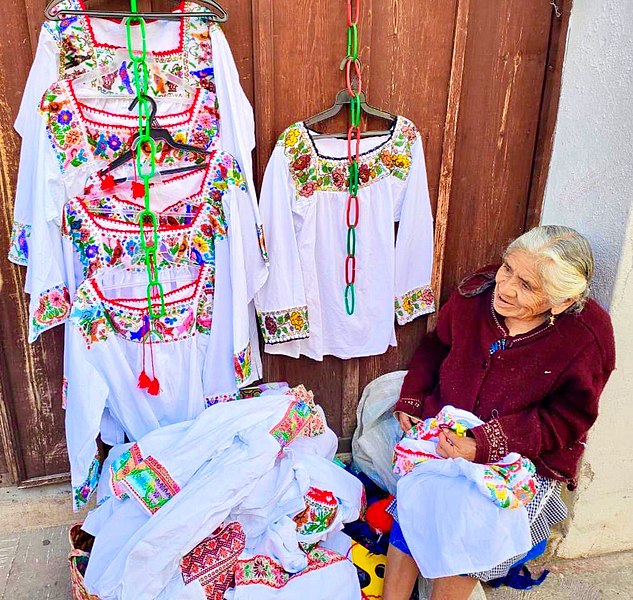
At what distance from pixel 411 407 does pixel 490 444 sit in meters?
0.33

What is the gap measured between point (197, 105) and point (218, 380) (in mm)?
899

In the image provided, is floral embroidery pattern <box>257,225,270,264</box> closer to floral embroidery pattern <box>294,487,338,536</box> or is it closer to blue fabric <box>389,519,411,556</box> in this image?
floral embroidery pattern <box>294,487,338,536</box>

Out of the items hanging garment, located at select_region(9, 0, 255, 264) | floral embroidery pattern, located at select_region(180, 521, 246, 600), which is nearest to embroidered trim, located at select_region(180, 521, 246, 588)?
floral embroidery pattern, located at select_region(180, 521, 246, 600)

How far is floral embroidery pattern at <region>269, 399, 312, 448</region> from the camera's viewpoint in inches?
77.3

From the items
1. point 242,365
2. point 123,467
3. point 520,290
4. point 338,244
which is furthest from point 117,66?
point 520,290

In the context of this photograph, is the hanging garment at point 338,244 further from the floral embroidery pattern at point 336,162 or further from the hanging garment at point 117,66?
the hanging garment at point 117,66

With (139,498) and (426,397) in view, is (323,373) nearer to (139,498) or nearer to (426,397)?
(426,397)

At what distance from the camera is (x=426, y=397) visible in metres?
2.00

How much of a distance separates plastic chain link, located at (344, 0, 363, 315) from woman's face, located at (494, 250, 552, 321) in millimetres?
502

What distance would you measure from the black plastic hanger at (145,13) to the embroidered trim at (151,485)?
1291mm

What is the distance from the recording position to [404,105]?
203cm

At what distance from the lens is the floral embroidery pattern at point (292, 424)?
1.96 m

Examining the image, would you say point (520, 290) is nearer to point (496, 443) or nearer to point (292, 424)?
point (496, 443)

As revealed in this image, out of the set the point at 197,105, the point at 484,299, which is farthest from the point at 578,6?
the point at 197,105
